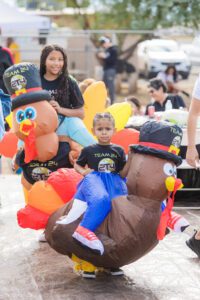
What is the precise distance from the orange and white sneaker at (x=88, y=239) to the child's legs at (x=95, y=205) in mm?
38

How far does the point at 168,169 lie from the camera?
195 inches

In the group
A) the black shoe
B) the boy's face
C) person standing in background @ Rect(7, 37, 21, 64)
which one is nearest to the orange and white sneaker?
the boy's face

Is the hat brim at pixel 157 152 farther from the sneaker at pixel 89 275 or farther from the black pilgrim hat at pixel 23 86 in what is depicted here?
the black pilgrim hat at pixel 23 86

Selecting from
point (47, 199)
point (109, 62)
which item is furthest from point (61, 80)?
point (109, 62)

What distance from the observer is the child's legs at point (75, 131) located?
6.15 metres

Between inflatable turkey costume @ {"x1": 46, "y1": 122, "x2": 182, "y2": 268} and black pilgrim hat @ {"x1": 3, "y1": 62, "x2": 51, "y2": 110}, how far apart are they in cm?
114

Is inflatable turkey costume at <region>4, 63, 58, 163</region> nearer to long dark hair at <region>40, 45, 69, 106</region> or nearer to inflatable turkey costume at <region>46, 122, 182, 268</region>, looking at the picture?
long dark hair at <region>40, 45, 69, 106</region>

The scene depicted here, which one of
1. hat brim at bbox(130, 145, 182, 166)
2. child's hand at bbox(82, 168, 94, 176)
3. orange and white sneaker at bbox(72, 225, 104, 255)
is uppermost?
hat brim at bbox(130, 145, 182, 166)

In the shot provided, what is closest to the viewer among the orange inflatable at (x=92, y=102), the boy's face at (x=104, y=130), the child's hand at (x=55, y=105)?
the boy's face at (x=104, y=130)

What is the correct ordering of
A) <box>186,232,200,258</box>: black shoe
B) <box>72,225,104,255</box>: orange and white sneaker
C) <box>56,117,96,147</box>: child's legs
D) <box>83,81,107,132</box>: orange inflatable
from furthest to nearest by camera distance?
1. <box>83,81,107,132</box>: orange inflatable
2. <box>56,117,96,147</box>: child's legs
3. <box>186,232,200,258</box>: black shoe
4. <box>72,225,104,255</box>: orange and white sneaker

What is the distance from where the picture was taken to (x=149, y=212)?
484 cm

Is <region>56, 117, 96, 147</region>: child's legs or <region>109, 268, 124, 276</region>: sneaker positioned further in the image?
<region>56, 117, 96, 147</region>: child's legs

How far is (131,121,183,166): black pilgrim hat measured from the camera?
4.96m

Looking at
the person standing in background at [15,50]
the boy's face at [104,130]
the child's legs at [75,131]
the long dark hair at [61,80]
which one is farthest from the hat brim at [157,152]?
the person standing in background at [15,50]
